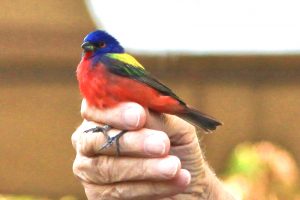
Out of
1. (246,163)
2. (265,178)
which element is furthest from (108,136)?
(246,163)

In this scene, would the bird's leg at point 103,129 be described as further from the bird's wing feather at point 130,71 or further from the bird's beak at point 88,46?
the bird's beak at point 88,46

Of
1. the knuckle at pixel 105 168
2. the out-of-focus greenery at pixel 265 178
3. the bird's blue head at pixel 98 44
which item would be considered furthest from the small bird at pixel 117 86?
the out-of-focus greenery at pixel 265 178

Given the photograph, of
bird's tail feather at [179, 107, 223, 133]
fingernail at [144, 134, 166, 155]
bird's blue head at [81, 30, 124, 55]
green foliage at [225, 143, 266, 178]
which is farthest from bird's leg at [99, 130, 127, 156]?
green foliage at [225, 143, 266, 178]

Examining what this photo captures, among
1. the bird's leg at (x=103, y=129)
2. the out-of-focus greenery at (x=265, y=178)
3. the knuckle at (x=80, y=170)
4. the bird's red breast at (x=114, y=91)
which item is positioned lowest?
the out-of-focus greenery at (x=265, y=178)

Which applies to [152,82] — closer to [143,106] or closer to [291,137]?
[143,106]

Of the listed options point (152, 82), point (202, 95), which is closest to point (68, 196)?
point (202, 95)

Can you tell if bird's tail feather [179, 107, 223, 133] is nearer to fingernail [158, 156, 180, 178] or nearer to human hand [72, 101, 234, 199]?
human hand [72, 101, 234, 199]
